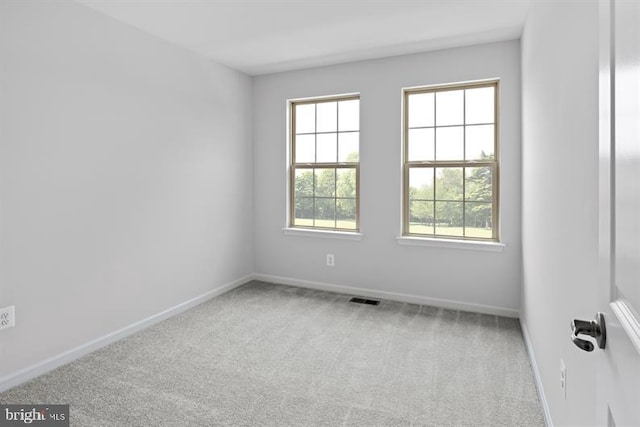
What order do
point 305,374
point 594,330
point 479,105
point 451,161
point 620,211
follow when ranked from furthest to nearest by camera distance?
1. point 451,161
2. point 479,105
3. point 305,374
4. point 594,330
5. point 620,211

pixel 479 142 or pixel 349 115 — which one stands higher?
pixel 349 115

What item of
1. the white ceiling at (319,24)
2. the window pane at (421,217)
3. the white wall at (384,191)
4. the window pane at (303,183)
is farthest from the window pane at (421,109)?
the window pane at (303,183)

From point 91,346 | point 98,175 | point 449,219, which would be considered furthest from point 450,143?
point 91,346

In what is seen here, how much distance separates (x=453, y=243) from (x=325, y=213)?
1.47 m

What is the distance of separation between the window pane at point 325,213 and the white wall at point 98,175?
108 centimetres

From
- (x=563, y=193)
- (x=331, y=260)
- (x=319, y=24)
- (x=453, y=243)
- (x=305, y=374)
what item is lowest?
(x=305, y=374)

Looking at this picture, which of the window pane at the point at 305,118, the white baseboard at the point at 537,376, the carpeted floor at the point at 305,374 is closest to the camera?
the white baseboard at the point at 537,376

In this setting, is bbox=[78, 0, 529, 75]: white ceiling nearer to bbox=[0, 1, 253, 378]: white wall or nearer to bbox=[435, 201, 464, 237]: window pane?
bbox=[0, 1, 253, 378]: white wall

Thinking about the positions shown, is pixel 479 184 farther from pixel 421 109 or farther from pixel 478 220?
pixel 421 109

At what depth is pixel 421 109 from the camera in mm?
3840

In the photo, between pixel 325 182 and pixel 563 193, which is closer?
pixel 563 193

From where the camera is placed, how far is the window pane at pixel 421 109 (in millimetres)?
3807

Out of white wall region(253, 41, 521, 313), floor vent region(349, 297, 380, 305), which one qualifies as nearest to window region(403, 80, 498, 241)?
white wall region(253, 41, 521, 313)

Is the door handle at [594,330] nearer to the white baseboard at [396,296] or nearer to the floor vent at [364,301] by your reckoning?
the white baseboard at [396,296]
